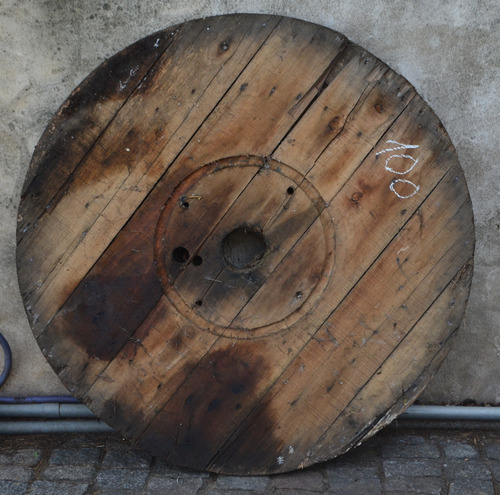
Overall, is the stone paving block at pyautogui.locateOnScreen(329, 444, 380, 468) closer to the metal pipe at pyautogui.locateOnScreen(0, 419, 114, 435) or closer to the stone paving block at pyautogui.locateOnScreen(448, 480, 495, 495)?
the stone paving block at pyautogui.locateOnScreen(448, 480, 495, 495)

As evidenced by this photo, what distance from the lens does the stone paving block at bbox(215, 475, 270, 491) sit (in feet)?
7.82

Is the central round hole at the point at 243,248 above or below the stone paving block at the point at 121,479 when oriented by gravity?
above

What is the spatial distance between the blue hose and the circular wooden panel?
0.51 m

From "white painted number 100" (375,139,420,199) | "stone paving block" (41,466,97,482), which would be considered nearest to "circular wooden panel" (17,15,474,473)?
"white painted number 100" (375,139,420,199)

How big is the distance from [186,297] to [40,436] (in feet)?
3.35

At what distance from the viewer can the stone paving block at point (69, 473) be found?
97.1 inches

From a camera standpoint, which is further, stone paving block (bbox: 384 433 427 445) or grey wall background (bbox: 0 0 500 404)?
stone paving block (bbox: 384 433 427 445)

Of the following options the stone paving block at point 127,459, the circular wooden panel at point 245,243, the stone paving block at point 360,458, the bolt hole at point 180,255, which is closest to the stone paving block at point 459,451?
the stone paving block at point 360,458

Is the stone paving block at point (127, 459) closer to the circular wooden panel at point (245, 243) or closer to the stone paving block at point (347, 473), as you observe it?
the circular wooden panel at point (245, 243)

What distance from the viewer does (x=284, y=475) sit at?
244 centimetres

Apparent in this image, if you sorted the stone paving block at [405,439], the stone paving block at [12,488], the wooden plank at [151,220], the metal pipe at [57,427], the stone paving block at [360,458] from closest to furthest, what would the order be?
1. the wooden plank at [151,220]
2. the stone paving block at [12,488]
3. the stone paving block at [360,458]
4. the stone paving block at [405,439]
5. the metal pipe at [57,427]

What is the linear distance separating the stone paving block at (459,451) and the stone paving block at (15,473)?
166cm

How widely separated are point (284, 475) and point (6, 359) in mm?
1313

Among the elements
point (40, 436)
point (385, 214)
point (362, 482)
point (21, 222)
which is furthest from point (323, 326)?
point (40, 436)
